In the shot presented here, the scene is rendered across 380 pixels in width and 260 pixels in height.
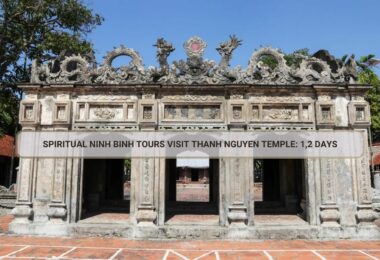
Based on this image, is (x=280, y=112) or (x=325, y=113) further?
(x=280, y=112)

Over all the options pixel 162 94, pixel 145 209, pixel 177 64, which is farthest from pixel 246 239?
pixel 177 64

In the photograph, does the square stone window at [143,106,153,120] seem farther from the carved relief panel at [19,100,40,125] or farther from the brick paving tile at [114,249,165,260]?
the brick paving tile at [114,249,165,260]

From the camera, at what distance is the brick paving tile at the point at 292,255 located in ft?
25.5

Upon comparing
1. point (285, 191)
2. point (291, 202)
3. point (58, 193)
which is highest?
point (58, 193)

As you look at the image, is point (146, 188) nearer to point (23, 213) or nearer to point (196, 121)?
point (196, 121)

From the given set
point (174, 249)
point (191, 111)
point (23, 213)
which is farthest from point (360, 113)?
point (23, 213)

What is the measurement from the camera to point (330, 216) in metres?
9.95

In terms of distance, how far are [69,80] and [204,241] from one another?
22.2 feet

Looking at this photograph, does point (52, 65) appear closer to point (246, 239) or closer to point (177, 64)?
point (177, 64)

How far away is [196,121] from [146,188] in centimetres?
264

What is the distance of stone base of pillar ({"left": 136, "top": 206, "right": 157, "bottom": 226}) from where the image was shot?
987cm

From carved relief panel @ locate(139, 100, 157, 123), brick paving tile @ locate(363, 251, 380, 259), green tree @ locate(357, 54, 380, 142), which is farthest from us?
green tree @ locate(357, 54, 380, 142)

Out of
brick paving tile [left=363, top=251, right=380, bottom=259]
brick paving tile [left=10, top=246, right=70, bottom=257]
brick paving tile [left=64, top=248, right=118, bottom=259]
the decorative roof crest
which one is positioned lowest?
brick paving tile [left=363, top=251, right=380, bottom=259]

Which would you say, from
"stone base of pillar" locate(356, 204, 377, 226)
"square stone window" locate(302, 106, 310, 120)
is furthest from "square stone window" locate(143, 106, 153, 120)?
"stone base of pillar" locate(356, 204, 377, 226)
